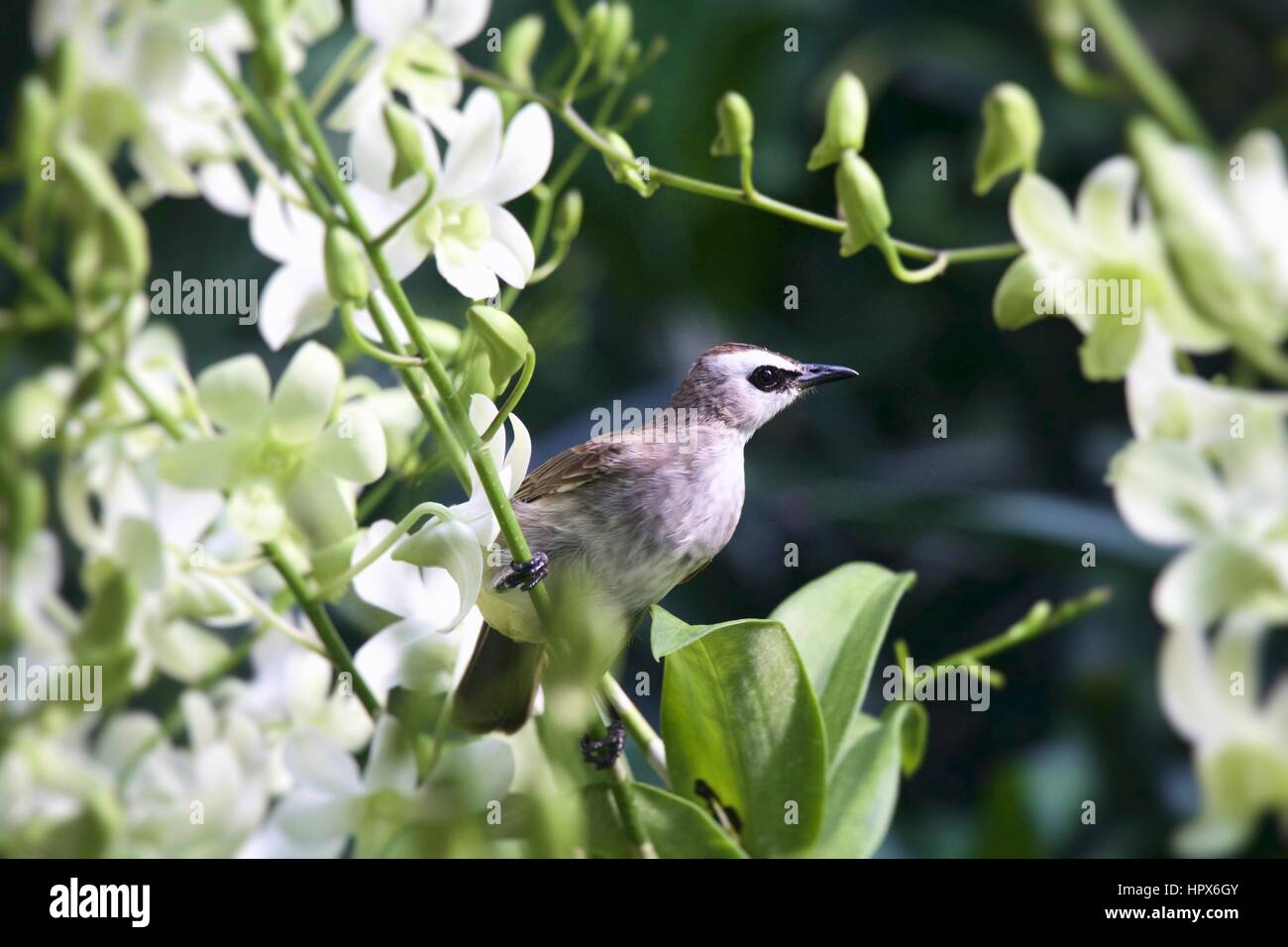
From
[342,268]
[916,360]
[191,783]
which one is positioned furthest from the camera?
[916,360]

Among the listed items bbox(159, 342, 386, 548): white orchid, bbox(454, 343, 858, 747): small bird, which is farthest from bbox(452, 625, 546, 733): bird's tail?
bbox(159, 342, 386, 548): white orchid

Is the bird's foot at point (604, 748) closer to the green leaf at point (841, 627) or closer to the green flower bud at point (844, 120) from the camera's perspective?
the green leaf at point (841, 627)

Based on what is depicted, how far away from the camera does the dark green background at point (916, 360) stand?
0.60 meters

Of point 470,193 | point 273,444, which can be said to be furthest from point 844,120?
point 273,444

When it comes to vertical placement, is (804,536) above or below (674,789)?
above

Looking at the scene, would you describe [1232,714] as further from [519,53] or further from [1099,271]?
[519,53]

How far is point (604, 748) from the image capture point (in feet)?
1.60

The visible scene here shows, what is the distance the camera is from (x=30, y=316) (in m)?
0.43

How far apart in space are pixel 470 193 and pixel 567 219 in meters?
0.08

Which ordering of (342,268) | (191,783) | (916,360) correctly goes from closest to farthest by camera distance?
1. (342,268)
2. (191,783)
3. (916,360)

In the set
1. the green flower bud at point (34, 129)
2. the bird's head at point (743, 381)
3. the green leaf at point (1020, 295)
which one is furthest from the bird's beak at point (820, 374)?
the green flower bud at point (34, 129)
